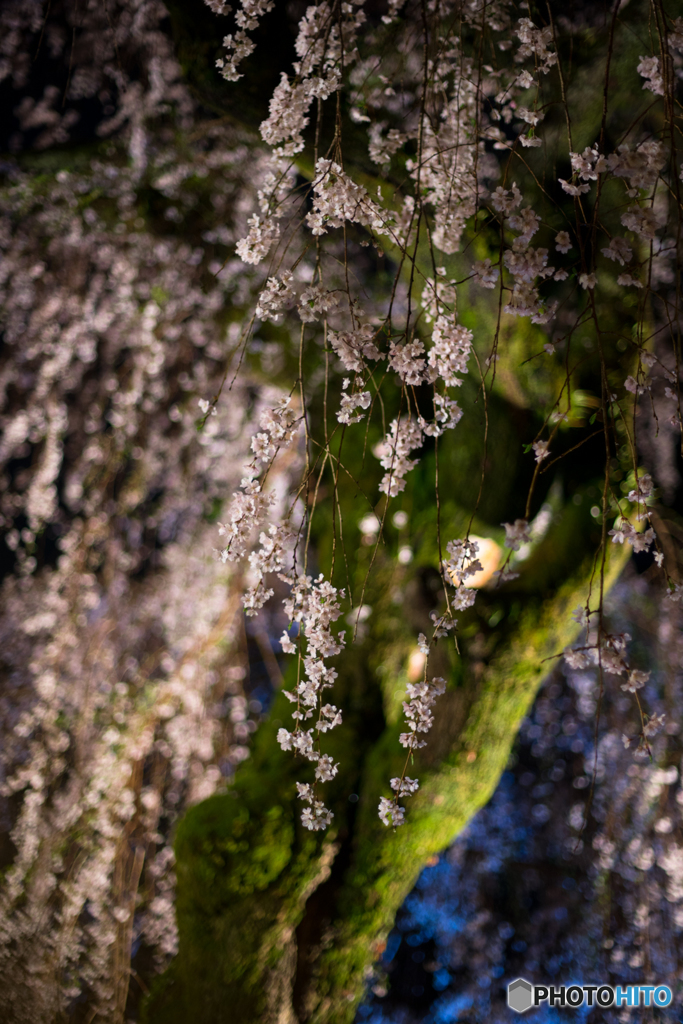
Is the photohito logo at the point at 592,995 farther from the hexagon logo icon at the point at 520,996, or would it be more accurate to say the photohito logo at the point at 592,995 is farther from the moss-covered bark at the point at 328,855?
the moss-covered bark at the point at 328,855

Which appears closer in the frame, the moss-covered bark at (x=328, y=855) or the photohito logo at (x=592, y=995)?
the moss-covered bark at (x=328, y=855)

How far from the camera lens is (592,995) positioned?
3141mm

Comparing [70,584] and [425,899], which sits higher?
[70,584]

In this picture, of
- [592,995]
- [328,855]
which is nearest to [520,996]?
[592,995]

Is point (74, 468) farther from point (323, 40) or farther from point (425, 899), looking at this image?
point (425, 899)

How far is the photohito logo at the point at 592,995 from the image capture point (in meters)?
2.71

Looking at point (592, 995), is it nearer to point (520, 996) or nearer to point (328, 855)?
point (520, 996)

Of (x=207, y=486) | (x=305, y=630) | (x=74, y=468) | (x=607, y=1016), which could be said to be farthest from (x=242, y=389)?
(x=607, y=1016)

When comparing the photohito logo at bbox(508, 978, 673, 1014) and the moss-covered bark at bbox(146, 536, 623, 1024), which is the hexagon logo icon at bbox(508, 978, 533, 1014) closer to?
Result: the photohito logo at bbox(508, 978, 673, 1014)

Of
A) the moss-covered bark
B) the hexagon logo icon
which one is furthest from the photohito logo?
the moss-covered bark

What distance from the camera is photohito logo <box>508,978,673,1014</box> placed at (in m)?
2.71

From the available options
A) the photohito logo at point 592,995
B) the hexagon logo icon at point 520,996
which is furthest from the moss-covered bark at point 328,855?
the hexagon logo icon at point 520,996

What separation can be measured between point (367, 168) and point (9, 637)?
2.96m

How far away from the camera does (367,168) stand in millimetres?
1477
